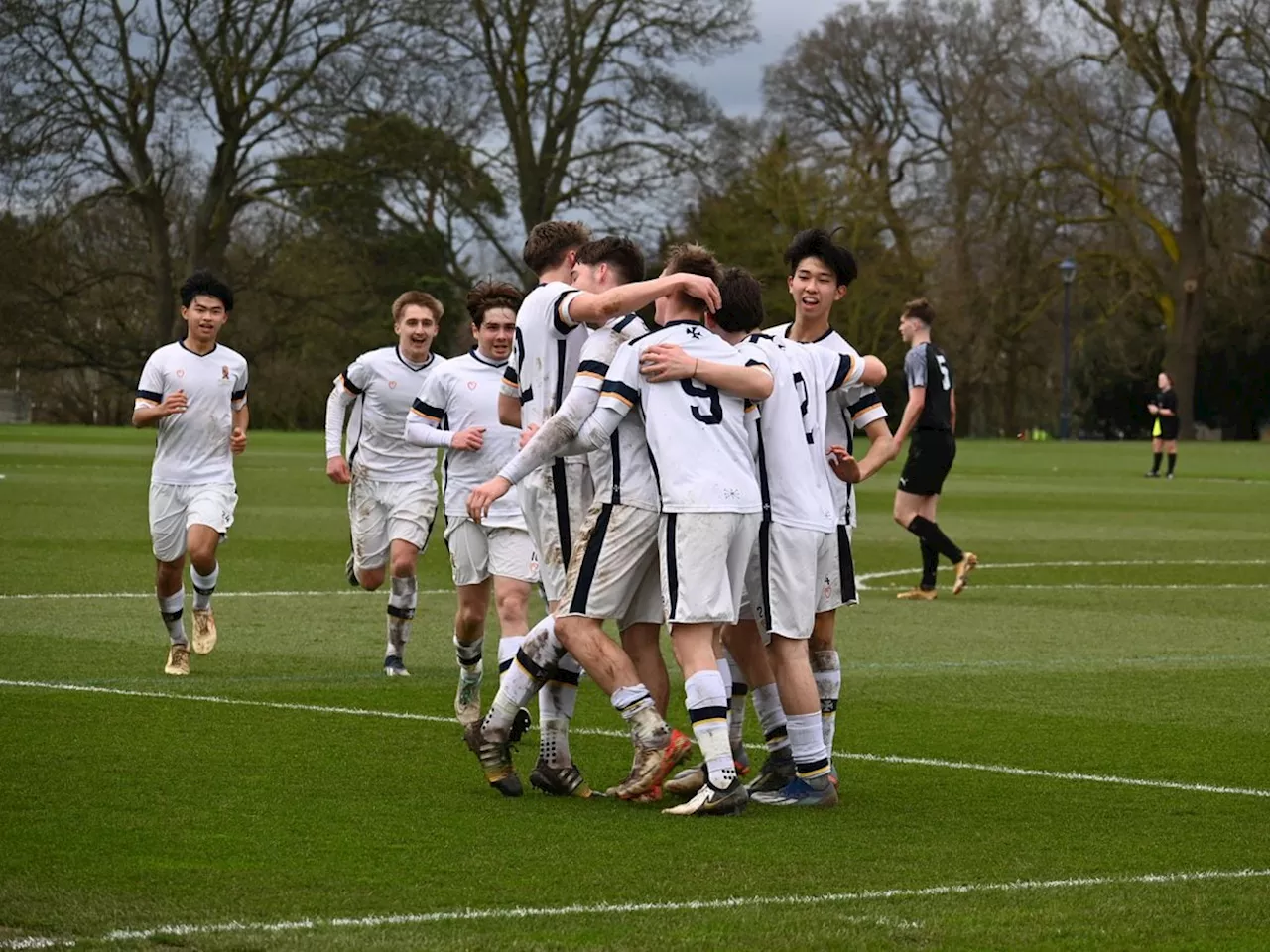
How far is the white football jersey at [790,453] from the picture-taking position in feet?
25.0

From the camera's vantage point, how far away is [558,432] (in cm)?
740

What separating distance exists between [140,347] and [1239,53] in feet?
101

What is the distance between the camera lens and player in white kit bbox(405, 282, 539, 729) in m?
9.95

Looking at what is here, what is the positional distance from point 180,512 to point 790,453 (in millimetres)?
5165

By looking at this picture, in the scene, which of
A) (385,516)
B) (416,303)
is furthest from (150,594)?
(416,303)

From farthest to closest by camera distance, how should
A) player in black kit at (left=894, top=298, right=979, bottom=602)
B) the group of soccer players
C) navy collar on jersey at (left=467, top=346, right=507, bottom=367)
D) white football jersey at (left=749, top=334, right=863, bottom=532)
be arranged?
1. player in black kit at (left=894, top=298, right=979, bottom=602)
2. navy collar on jersey at (left=467, top=346, right=507, bottom=367)
3. white football jersey at (left=749, top=334, right=863, bottom=532)
4. the group of soccer players

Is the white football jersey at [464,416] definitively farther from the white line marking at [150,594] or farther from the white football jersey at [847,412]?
the white line marking at [150,594]

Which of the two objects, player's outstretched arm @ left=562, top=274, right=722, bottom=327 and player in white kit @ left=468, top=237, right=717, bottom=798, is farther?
player in white kit @ left=468, top=237, right=717, bottom=798

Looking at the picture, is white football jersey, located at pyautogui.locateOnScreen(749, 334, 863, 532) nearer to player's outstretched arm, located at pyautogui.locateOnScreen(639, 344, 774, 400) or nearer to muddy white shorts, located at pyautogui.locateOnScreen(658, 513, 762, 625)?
player's outstretched arm, located at pyautogui.locateOnScreen(639, 344, 774, 400)

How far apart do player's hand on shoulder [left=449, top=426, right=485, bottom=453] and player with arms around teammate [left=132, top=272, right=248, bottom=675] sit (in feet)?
7.52

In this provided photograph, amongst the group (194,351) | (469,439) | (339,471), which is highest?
(194,351)

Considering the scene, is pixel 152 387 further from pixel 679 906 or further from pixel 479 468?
pixel 679 906

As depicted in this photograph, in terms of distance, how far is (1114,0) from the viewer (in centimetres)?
5600

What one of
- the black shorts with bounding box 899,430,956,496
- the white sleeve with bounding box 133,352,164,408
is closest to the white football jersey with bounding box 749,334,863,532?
the white sleeve with bounding box 133,352,164,408
